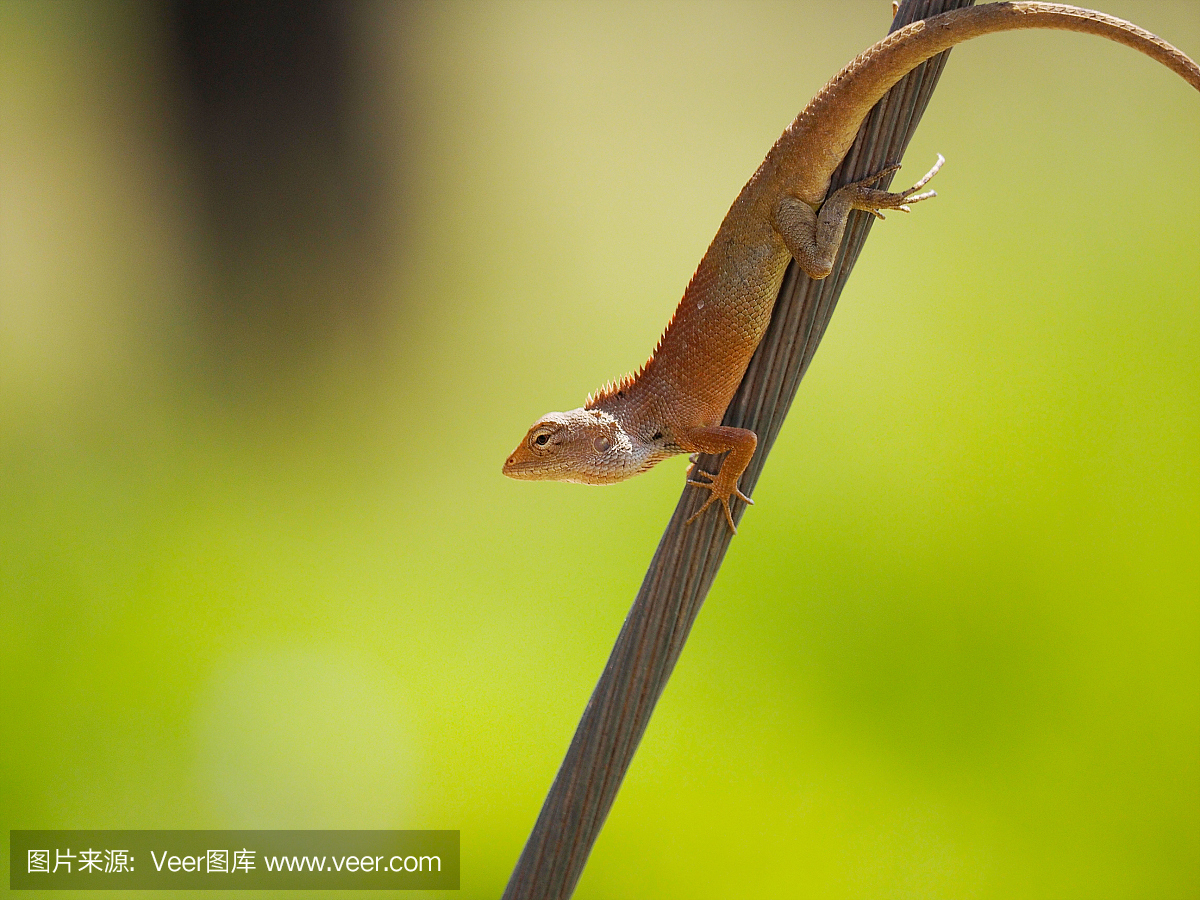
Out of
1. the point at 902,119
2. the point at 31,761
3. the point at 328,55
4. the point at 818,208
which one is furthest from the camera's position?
the point at 328,55

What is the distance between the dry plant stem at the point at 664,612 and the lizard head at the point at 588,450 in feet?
0.77

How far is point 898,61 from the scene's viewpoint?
886 millimetres

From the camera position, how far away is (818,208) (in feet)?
3.28

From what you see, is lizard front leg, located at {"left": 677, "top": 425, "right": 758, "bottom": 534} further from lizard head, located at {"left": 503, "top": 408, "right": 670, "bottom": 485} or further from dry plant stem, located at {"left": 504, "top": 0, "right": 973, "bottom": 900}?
lizard head, located at {"left": 503, "top": 408, "right": 670, "bottom": 485}

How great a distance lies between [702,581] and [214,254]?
263 centimetres

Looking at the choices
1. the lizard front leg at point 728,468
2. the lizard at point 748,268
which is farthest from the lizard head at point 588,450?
the lizard front leg at point 728,468

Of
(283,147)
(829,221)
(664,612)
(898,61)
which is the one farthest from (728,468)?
(283,147)

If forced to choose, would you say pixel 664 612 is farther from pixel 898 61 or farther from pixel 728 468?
pixel 898 61

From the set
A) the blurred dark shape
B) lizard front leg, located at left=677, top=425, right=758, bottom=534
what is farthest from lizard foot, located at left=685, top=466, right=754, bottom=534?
the blurred dark shape

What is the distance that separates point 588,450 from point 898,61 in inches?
22.5

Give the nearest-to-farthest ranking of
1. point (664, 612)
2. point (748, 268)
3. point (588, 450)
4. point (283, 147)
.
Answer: point (664, 612) → point (748, 268) → point (588, 450) → point (283, 147)

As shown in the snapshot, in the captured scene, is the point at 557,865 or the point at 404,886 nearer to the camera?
the point at 557,865

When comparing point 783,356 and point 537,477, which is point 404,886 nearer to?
point 537,477

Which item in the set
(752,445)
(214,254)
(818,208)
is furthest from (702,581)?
(214,254)
